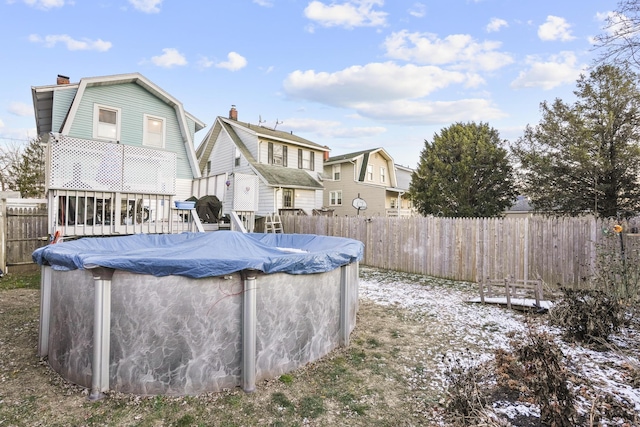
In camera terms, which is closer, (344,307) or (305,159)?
(344,307)

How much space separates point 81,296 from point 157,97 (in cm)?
1105

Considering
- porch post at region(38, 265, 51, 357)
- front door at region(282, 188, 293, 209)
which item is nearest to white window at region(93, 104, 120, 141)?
front door at region(282, 188, 293, 209)

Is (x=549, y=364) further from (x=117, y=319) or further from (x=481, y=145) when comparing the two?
(x=481, y=145)

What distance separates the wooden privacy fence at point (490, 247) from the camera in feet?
22.6

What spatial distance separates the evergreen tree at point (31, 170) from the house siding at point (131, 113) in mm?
12231

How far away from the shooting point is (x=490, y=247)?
307 inches

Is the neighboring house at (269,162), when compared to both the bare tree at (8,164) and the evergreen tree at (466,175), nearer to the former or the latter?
the evergreen tree at (466,175)

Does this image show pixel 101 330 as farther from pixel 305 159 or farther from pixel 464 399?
pixel 305 159

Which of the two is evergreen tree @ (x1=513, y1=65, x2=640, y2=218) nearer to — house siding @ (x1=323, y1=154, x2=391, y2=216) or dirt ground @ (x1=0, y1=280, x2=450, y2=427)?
house siding @ (x1=323, y1=154, x2=391, y2=216)

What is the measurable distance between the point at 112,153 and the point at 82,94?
4.52 m

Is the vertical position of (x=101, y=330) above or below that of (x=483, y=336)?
above

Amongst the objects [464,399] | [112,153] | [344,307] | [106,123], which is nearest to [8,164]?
[106,123]

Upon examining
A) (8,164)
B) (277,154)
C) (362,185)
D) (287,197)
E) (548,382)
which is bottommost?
(548,382)

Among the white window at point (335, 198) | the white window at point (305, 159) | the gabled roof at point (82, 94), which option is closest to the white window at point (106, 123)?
the gabled roof at point (82, 94)
